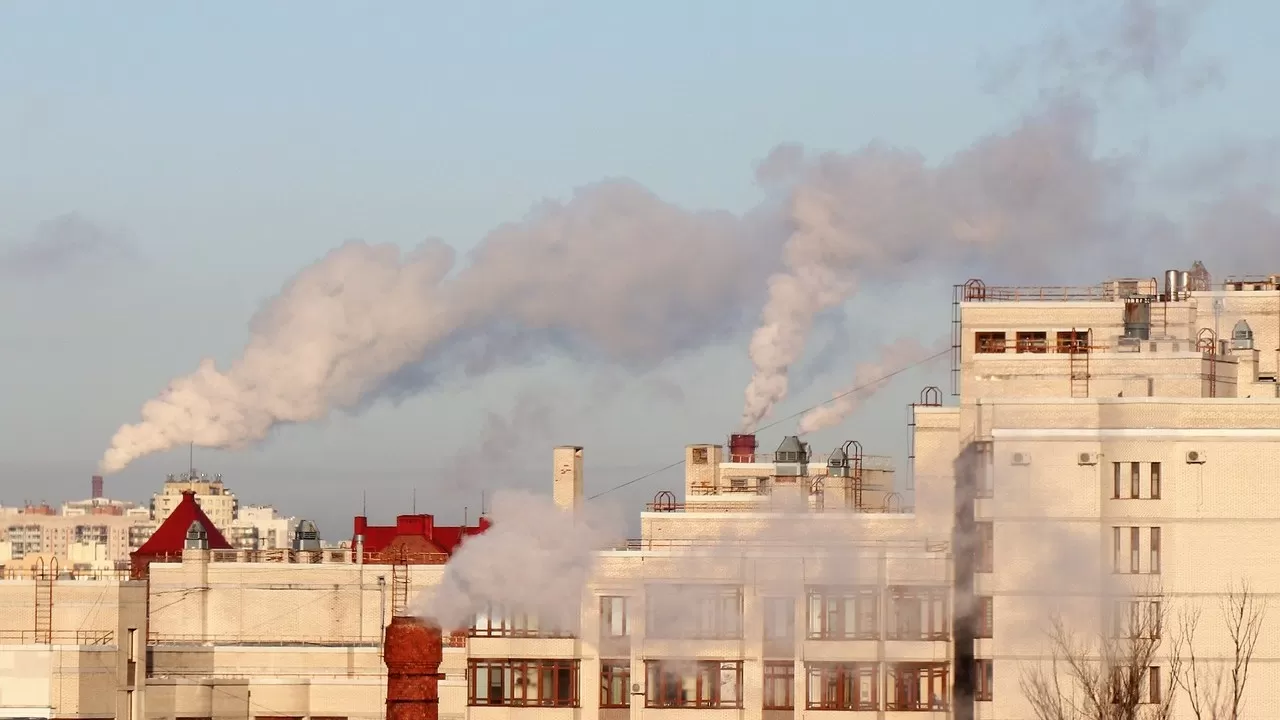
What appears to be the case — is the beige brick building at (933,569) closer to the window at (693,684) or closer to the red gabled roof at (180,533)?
the window at (693,684)

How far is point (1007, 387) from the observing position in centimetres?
9388

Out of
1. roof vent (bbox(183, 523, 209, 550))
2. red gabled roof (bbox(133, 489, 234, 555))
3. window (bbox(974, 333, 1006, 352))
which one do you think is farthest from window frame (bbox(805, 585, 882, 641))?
red gabled roof (bbox(133, 489, 234, 555))

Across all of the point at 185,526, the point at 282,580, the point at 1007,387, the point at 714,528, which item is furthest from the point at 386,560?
the point at 1007,387

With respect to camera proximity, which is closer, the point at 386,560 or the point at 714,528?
the point at 714,528

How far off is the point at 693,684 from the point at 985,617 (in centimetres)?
1222

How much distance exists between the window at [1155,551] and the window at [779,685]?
1631 centimetres

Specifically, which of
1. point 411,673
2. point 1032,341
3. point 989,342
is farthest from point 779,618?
point 411,673

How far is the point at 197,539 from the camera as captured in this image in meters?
142

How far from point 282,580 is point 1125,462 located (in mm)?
62995

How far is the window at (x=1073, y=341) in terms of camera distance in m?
94.8

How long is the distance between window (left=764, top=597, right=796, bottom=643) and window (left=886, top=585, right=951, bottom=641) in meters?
3.79

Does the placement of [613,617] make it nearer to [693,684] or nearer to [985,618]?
[693,684]

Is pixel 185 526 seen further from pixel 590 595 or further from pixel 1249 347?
pixel 1249 347

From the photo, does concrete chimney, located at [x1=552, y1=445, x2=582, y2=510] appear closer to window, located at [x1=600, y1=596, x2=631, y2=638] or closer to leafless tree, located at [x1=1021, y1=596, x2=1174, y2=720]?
window, located at [x1=600, y1=596, x2=631, y2=638]
